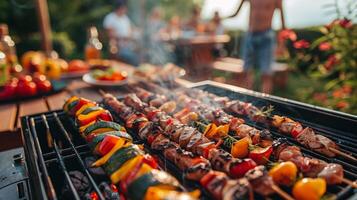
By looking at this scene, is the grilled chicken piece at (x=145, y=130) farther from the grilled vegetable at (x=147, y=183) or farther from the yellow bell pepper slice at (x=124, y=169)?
the grilled vegetable at (x=147, y=183)

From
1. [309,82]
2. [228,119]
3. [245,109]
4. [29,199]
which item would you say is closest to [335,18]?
[245,109]

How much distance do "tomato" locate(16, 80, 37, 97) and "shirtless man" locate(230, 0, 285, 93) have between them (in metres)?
4.38

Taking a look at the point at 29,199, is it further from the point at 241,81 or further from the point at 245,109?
the point at 241,81

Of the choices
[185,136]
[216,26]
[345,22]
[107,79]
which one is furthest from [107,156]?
[216,26]

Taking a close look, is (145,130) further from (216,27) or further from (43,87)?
(216,27)

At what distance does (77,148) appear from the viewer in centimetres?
185

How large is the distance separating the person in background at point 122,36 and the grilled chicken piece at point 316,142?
690 centimetres

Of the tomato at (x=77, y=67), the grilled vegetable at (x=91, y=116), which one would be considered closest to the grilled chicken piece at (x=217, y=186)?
the grilled vegetable at (x=91, y=116)

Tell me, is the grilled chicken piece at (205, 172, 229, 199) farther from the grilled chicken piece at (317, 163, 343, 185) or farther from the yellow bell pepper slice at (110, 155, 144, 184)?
the grilled chicken piece at (317, 163, 343, 185)

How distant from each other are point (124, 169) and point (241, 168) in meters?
0.61

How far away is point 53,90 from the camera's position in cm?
359

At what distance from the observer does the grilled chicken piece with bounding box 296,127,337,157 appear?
1690 millimetres

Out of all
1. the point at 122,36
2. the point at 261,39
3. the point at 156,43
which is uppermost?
the point at 122,36

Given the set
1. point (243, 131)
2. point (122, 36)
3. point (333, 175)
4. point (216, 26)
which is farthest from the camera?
point (216, 26)
